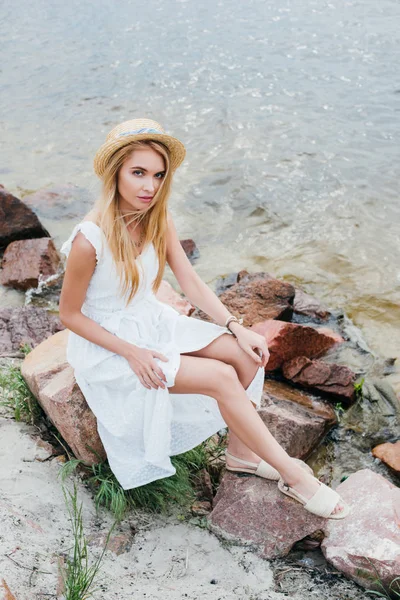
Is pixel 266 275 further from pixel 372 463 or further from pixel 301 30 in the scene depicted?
pixel 301 30

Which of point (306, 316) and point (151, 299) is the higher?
point (151, 299)

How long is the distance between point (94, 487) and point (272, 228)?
4999mm

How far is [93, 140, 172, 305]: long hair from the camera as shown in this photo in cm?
322

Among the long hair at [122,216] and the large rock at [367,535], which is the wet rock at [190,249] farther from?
the large rock at [367,535]

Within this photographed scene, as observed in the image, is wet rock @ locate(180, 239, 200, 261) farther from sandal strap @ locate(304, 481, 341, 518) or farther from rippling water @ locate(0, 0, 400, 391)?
sandal strap @ locate(304, 481, 341, 518)

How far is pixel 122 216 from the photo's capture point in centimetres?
333

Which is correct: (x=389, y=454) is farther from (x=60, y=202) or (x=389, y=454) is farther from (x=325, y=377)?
(x=60, y=202)

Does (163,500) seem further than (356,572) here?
Yes

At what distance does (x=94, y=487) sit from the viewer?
11.5 feet

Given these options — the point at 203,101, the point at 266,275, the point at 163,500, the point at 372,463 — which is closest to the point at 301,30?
the point at 203,101

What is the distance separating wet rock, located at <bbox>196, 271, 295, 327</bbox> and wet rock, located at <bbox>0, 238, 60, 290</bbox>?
1.83 m

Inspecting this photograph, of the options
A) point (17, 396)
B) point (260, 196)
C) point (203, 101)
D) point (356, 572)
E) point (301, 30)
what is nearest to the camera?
point (356, 572)

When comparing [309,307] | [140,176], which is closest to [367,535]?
[140,176]

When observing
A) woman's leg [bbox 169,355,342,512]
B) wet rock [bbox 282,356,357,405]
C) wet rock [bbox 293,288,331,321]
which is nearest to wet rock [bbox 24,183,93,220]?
wet rock [bbox 293,288,331,321]
